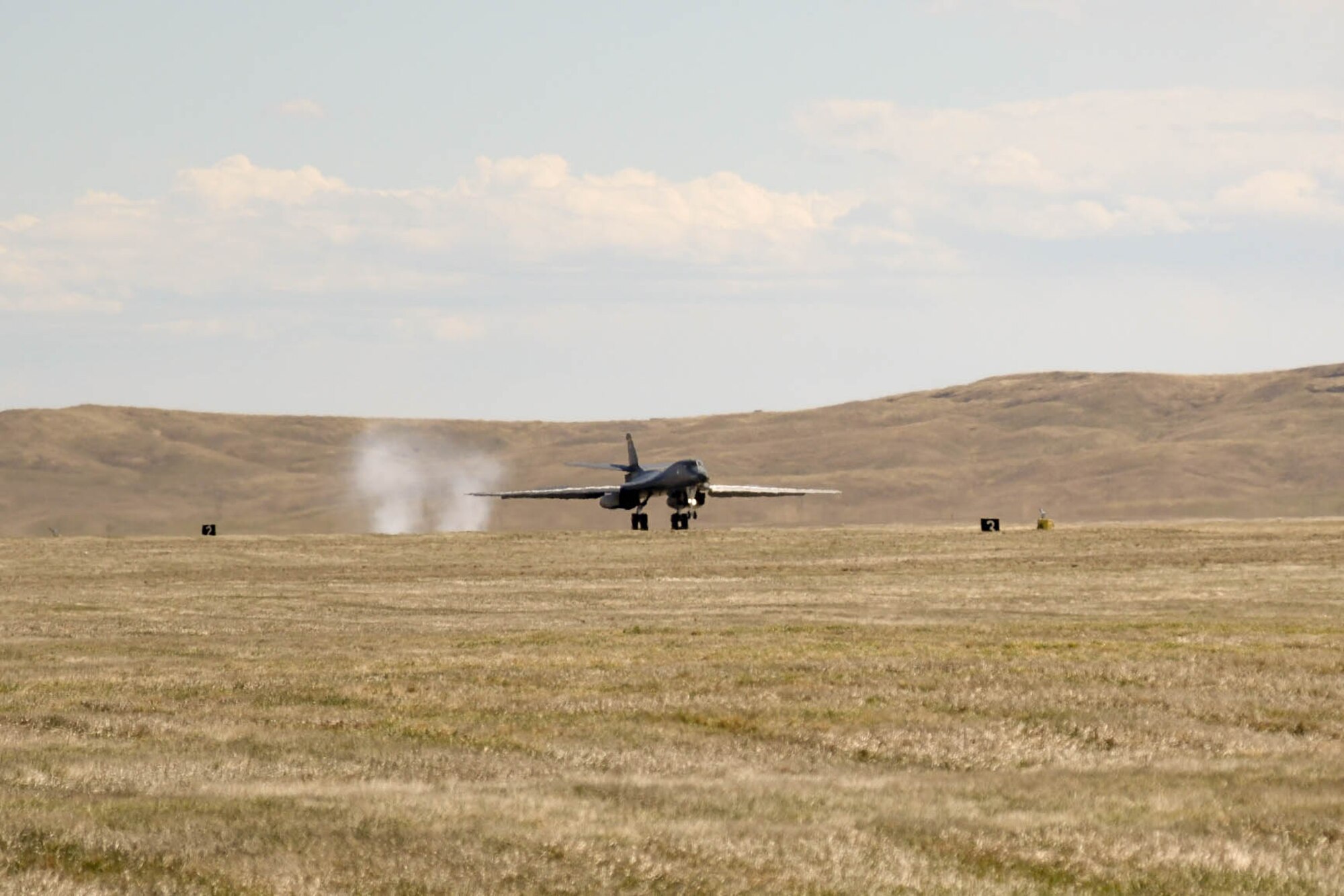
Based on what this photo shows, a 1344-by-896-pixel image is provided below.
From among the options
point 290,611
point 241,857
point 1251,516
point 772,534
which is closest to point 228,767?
point 241,857

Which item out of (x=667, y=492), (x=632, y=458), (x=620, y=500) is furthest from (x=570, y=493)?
(x=667, y=492)

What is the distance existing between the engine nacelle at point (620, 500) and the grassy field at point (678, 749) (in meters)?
58.9

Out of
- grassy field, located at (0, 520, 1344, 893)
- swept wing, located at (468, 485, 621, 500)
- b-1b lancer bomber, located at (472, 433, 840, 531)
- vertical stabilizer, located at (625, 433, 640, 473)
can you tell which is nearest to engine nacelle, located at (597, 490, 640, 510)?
b-1b lancer bomber, located at (472, 433, 840, 531)

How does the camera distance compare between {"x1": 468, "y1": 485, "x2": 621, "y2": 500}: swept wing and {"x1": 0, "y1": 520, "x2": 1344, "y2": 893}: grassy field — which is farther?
{"x1": 468, "y1": 485, "x2": 621, "y2": 500}: swept wing

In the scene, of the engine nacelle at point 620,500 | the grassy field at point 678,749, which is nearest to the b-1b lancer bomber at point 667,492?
the engine nacelle at point 620,500

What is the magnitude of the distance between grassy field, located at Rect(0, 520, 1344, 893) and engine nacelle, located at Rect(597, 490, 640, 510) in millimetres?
58925

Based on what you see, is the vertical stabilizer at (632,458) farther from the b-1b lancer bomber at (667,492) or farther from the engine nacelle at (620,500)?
the engine nacelle at (620,500)

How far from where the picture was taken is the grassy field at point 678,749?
1263 cm

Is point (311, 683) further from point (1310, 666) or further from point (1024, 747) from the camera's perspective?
point (1310, 666)

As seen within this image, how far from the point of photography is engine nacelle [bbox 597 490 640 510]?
104812mm

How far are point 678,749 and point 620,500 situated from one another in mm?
86776

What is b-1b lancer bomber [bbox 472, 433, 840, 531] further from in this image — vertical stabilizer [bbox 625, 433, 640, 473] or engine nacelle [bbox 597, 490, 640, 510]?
vertical stabilizer [bbox 625, 433, 640, 473]

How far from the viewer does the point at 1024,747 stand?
62.4 feet

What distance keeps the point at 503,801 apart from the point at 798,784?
2962 mm
